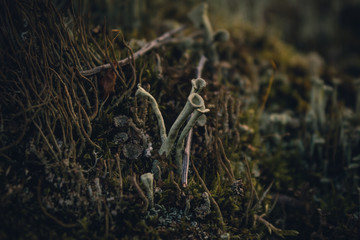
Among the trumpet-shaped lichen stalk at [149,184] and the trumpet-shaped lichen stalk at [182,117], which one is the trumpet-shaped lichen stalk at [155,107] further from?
the trumpet-shaped lichen stalk at [149,184]

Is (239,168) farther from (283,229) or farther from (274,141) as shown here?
(274,141)

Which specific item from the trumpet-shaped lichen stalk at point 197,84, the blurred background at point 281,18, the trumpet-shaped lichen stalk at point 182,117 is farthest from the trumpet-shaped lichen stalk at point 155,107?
the blurred background at point 281,18

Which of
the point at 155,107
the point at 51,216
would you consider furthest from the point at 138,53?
the point at 51,216

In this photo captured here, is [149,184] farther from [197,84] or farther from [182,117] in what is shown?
[197,84]

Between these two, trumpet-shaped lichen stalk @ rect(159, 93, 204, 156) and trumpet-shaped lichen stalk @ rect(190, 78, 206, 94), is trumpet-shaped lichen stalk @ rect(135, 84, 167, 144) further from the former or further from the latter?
trumpet-shaped lichen stalk @ rect(190, 78, 206, 94)

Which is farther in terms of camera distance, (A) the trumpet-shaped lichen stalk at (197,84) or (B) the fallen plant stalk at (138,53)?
(B) the fallen plant stalk at (138,53)

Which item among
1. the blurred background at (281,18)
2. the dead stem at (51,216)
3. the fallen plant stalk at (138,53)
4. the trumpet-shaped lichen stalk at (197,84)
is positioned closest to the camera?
the dead stem at (51,216)

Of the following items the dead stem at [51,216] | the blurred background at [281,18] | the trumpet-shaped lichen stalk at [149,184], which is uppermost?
the blurred background at [281,18]
